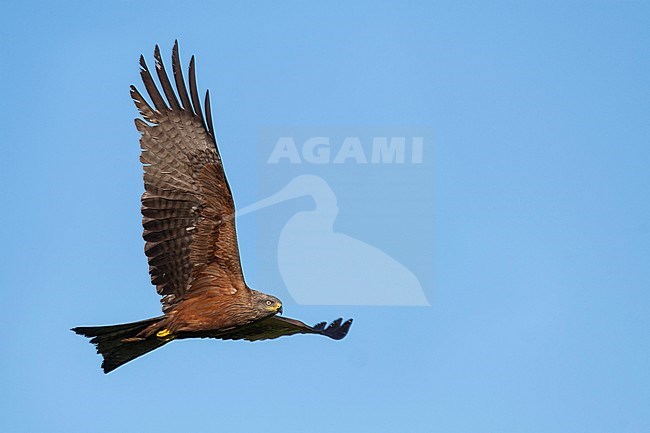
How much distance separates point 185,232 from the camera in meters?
11.0

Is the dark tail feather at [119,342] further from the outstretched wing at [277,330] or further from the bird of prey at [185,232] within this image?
the outstretched wing at [277,330]

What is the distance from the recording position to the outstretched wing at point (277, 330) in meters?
11.6

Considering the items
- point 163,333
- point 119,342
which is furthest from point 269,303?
point 119,342

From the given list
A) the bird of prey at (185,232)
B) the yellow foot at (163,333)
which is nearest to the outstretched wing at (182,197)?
the bird of prey at (185,232)

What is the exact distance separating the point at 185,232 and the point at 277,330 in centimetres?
181

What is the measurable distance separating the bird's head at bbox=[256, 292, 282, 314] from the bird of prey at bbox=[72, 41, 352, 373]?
1 cm

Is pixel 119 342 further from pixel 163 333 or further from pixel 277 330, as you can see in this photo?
pixel 277 330

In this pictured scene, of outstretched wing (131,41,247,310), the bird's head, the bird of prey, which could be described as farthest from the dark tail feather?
the bird's head

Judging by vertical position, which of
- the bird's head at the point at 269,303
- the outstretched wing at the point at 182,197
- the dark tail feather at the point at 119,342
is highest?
the outstretched wing at the point at 182,197

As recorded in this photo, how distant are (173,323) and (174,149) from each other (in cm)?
185

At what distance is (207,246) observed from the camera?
36.1 ft

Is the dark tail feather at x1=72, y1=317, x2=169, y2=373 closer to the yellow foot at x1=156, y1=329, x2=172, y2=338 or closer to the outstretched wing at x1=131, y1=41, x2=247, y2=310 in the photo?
the yellow foot at x1=156, y1=329, x2=172, y2=338

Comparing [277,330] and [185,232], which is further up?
[185,232]

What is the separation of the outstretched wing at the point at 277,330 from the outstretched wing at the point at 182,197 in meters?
0.73
